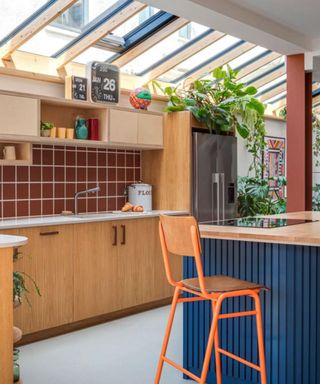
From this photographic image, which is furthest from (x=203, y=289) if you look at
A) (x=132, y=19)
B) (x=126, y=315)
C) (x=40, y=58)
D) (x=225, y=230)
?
(x=132, y=19)

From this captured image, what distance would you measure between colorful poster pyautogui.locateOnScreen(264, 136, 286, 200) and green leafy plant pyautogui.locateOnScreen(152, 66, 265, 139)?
2.24 metres

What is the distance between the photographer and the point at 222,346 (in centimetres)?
306

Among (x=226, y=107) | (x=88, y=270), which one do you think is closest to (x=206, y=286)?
(x=88, y=270)

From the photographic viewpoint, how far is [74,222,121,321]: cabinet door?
4402 mm

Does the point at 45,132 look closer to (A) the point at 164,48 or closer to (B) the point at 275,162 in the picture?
(A) the point at 164,48

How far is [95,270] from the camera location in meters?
4.55

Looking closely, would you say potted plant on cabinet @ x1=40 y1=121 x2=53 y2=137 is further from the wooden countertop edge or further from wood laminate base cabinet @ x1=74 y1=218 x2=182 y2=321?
the wooden countertop edge

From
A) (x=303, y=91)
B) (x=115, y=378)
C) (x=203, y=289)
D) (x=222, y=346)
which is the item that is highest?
(x=303, y=91)

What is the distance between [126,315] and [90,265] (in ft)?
2.27

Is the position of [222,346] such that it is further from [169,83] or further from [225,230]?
[169,83]

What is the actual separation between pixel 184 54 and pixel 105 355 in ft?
11.8

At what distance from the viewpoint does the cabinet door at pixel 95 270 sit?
4.40 meters

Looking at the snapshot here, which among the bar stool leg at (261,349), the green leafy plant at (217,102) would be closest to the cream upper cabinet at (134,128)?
the green leafy plant at (217,102)

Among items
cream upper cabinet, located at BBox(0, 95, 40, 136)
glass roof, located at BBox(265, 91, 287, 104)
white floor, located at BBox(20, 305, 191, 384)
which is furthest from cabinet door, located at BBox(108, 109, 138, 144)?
glass roof, located at BBox(265, 91, 287, 104)
